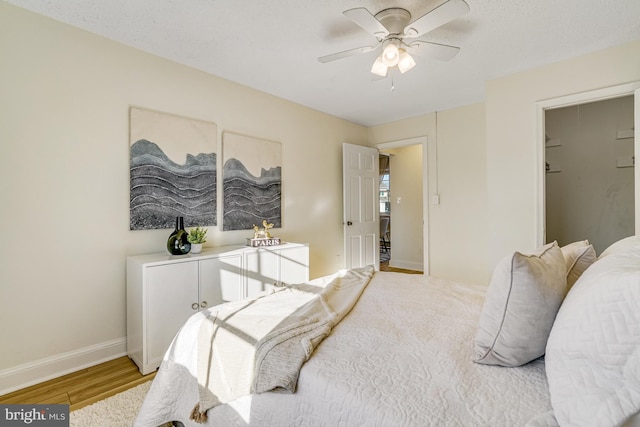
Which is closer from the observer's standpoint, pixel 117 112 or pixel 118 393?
pixel 118 393

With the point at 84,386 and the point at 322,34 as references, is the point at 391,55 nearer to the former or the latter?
the point at 322,34

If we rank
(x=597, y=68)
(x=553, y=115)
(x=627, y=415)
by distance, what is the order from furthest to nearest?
(x=553, y=115)
(x=597, y=68)
(x=627, y=415)

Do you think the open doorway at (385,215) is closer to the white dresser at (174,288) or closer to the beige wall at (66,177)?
the white dresser at (174,288)

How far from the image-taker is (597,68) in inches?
104

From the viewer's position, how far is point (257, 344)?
1145mm

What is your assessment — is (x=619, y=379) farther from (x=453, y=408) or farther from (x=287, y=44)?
(x=287, y=44)

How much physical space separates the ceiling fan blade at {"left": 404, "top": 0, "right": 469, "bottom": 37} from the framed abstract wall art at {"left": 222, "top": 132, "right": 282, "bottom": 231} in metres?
1.90

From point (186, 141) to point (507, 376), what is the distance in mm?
2805

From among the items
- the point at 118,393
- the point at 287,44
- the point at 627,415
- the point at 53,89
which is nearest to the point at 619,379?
the point at 627,415

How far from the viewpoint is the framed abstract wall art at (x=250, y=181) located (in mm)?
3115

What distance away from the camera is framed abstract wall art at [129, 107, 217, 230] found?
2490mm

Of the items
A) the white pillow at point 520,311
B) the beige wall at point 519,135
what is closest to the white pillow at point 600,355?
the white pillow at point 520,311

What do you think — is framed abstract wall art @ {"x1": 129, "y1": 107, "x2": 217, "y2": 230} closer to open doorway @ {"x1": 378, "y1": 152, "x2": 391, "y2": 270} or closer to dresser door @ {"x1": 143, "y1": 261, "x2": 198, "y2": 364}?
dresser door @ {"x1": 143, "y1": 261, "x2": 198, "y2": 364}

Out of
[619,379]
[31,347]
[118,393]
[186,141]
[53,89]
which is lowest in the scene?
[118,393]
